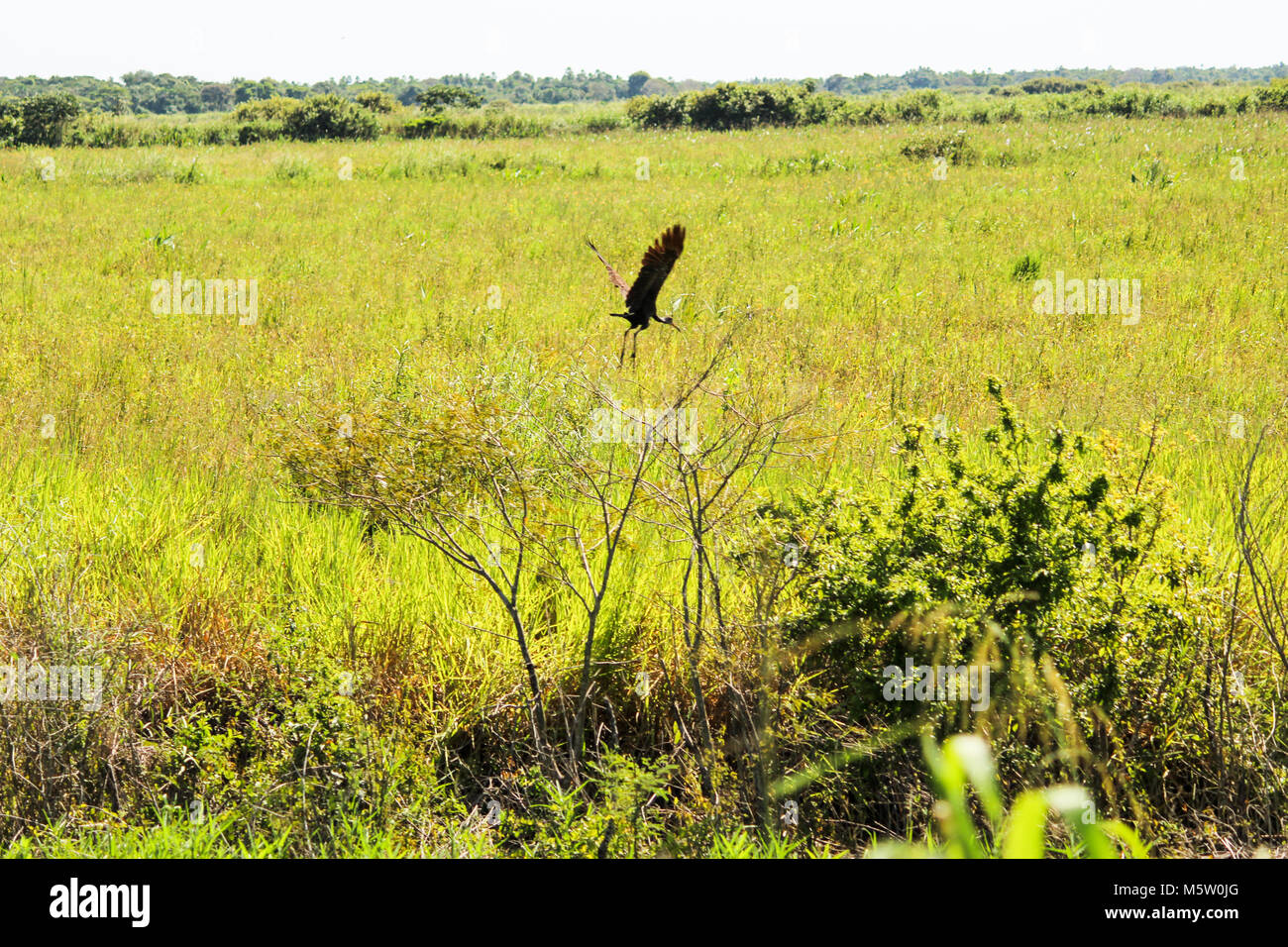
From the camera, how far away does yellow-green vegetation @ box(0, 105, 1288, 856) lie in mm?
2602

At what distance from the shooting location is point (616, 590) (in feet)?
11.6

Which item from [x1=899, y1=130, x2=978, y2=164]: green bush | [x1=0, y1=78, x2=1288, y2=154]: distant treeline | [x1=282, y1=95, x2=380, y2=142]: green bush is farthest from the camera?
[x1=282, y1=95, x2=380, y2=142]: green bush

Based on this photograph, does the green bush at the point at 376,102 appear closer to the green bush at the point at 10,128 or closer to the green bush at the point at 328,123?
the green bush at the point at 328,123

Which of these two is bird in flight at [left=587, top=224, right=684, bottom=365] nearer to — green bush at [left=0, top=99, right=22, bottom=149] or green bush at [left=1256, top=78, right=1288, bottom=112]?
green bush at [left=1256, top=78, right=1288, bottom=112]

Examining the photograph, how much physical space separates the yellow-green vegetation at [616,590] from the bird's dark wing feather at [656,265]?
0.17 metres

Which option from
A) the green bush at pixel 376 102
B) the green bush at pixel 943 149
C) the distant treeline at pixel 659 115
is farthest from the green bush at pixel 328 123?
the green bush at pixel 943 149

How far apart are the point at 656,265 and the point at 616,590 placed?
1.48m

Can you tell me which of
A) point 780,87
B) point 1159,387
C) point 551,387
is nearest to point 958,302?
point 1159,387

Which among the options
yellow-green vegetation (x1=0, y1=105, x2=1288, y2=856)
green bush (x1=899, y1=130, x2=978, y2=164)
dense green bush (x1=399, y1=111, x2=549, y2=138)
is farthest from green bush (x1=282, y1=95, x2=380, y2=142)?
yellow-green vegetation (x1=0, y1=105, x2=1288, y2=856)

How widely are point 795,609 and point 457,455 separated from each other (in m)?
1.55

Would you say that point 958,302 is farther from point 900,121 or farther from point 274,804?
point 900,121

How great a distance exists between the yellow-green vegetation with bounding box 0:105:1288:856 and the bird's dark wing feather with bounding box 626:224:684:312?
0.17m

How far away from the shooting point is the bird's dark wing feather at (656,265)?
93.3 inches
